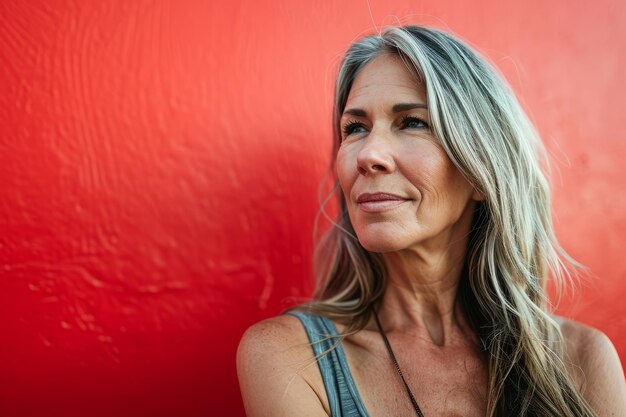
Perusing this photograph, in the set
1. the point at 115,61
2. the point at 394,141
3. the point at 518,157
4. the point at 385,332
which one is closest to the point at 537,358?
the point at 385,332

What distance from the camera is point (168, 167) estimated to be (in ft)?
5.85

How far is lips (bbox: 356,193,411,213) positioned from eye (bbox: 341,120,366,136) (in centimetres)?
26

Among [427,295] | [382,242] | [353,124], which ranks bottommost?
[427,295]

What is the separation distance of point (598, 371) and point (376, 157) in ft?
3.05

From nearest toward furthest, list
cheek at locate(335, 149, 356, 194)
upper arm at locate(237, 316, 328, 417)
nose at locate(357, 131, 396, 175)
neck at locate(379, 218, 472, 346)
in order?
upper arm at locate(237, 316, 328, 417) → nose at locate(357, 131, 396, 175) → cheek at locate(335, 149, 356, 194) → neck at locate(379, 218, 472, 346)

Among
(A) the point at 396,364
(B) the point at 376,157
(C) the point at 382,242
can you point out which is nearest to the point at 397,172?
(B) the point at 376,157

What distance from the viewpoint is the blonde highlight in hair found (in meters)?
1.69

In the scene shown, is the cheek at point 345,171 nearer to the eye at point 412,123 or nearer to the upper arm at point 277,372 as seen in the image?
the eye at point 412,123

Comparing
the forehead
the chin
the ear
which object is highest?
the forehead

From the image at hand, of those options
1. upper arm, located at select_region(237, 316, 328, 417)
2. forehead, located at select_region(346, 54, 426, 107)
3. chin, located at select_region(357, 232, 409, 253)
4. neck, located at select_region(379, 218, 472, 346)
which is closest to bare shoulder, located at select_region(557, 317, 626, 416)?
neck, located at select_region(379, 218, 472, 346)

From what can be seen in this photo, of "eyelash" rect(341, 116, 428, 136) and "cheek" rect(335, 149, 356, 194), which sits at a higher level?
Result: "eyelash" rect(341, 116, 428, 136)

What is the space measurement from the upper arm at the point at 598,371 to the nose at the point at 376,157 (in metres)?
0.82

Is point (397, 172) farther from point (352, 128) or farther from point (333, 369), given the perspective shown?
point (333, 369)

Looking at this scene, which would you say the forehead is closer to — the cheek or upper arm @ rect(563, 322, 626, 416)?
the cheek
